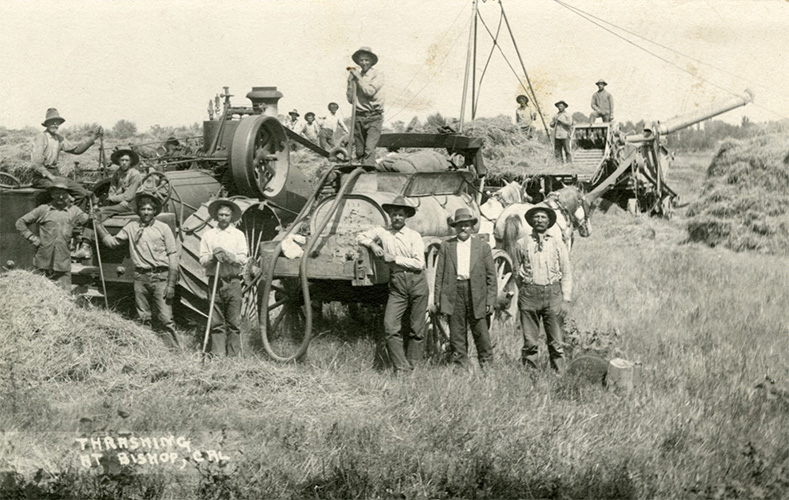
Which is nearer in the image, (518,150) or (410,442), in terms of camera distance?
(410,442)

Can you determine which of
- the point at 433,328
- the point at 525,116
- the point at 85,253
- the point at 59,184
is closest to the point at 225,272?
the point at 85,253

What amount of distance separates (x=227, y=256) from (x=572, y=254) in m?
8.79

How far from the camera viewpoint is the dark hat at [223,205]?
8578 millimetres

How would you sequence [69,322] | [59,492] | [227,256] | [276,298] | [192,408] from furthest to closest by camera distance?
1. [276,298]
2. [227,256]
3. [69,322]
4. [192,408]
5. [59,492]

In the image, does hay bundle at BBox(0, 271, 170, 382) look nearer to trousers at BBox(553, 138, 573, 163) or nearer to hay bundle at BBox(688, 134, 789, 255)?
hay bundle at BBox(688, 134, 789, 255)

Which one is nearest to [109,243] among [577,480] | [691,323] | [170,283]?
[170,283]

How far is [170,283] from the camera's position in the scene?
8.57m

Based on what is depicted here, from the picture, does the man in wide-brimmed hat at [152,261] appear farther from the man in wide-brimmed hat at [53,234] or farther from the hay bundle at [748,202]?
the hay bundle at [748,202]

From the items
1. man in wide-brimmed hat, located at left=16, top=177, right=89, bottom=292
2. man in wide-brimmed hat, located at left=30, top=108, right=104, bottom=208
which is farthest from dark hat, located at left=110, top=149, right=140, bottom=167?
man in wide-brimmed hat, located at left=16, top=177, right=89, bottom=292

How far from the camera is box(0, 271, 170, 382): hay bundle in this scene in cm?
713

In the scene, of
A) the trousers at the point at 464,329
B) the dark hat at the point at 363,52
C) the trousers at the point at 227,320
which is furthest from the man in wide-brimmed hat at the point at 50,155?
the trousers at the point at 464,329

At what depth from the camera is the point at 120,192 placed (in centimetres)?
1005

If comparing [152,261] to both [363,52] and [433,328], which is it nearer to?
[433,328]

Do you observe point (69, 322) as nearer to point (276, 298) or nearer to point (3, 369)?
point (3, 369)
